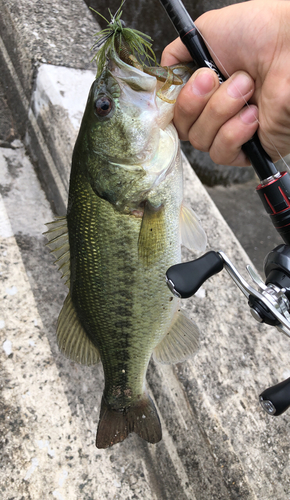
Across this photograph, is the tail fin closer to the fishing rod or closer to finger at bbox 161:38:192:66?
the fishing rod

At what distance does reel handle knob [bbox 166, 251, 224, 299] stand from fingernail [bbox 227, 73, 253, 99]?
711 mm

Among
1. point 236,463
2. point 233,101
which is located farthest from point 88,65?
point 236,463

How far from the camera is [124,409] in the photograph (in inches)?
63.5

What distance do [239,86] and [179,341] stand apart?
1.14 m

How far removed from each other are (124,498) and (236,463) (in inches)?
23.6

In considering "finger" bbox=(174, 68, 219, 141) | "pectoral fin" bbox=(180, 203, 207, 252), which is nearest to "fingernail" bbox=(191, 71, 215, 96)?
"finger" bbox=(174, 68, 219, 141)

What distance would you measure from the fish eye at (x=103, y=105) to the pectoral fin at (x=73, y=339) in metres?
0.81

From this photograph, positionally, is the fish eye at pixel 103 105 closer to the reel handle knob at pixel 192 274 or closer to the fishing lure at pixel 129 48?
the fishing lure at pixel 129 48

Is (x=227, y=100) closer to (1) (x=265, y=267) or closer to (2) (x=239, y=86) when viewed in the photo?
(2) (x=239, y=86)

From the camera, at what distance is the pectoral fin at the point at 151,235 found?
4.59ft

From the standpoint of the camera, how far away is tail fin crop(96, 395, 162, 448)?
1594 mm

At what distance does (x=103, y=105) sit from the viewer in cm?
134

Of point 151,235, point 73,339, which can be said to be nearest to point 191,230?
point 151,235

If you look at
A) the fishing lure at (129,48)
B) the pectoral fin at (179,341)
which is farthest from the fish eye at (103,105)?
the pectoral fin at (179,341)
